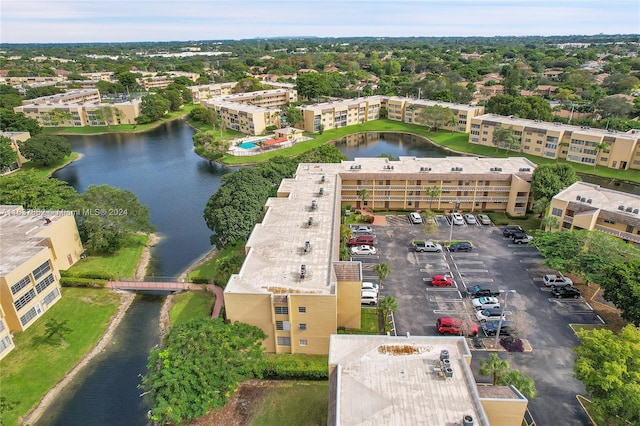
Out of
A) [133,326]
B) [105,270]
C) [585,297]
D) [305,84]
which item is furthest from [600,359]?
[305,84]

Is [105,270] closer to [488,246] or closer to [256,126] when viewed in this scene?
[488,246]

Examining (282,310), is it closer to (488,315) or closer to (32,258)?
(488,315)

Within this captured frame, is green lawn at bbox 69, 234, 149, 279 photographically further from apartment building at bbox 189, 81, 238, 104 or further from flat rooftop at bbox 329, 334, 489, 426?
apartment building at bbox 189, 81, 238, 104

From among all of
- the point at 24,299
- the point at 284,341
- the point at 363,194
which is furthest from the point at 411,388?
the point at 363,194

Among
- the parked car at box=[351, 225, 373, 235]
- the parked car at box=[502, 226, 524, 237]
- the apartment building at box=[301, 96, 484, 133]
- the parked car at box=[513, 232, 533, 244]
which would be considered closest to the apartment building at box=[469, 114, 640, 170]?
the apartment building at box=[301, 96, 484, 133]

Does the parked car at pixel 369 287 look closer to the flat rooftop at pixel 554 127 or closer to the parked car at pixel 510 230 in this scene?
the parked car at pixel 510 230

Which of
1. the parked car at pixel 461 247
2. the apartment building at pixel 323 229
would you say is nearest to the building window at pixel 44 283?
the apartment building at pixel 323 229
